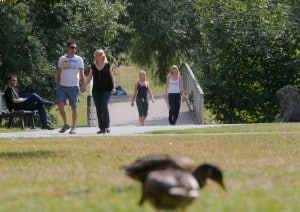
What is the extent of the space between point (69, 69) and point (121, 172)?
945cm

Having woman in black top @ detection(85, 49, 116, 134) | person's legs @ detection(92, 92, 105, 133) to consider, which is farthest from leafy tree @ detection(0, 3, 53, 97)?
person's legs @ detection(92, 92, 105, 133)

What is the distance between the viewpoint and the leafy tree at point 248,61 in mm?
31750

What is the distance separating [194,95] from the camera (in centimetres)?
3142

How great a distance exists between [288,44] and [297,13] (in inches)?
142

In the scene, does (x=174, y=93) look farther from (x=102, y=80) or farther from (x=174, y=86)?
(x=102, y=80)

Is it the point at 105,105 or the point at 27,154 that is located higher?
the point at 105,105

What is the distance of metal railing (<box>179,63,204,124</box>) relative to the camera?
28.9 metres

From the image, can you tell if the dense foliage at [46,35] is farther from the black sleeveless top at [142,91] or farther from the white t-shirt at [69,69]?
the white t-shirt at [69,69]

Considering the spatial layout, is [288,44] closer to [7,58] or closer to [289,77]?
[289,77]

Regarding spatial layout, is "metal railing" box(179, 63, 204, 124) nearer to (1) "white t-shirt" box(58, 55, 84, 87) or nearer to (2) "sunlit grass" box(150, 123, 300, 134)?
(2) "sunlit grass" box(150, 123, 300, 134)

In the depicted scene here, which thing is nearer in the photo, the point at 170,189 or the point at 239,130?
the point at 170,189

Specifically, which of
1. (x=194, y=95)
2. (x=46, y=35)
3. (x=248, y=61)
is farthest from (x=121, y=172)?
(x=248, y=61)

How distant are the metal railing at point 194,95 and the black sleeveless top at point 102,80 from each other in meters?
8.81

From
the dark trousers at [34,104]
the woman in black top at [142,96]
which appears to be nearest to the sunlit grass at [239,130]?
the dark trousers at [34,104]
